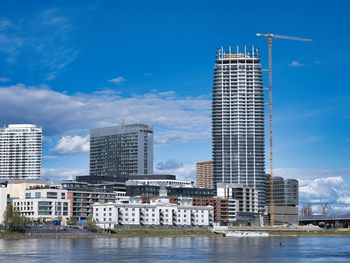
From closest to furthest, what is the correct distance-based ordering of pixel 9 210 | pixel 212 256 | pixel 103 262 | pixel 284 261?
pixel 103 262 < pixel 284 261 < pixel 212 256 < pixel 9 210

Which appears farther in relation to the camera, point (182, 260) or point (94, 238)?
point (94, 238)

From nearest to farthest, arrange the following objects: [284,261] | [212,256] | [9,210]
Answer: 1. [284,261]
2. [212,256]
3. [9,210]

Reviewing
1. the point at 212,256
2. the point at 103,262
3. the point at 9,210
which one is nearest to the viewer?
the point at 103,262

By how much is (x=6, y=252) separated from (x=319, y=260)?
52588 millimetres

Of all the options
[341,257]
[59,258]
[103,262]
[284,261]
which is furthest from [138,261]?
[341,257]

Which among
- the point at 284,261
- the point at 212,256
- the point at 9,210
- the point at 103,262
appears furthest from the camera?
the point at 9,210

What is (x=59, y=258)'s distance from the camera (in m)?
114

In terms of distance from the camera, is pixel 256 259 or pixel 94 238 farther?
pixel 94 238

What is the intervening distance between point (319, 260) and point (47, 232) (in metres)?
99.0

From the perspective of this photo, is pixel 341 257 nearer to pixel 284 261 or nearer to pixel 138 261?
pixel 284 261

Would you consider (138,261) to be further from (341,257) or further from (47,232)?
(47,232)

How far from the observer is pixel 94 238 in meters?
200

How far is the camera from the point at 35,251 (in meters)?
130

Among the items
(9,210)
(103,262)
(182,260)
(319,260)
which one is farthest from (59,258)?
(9,210)
